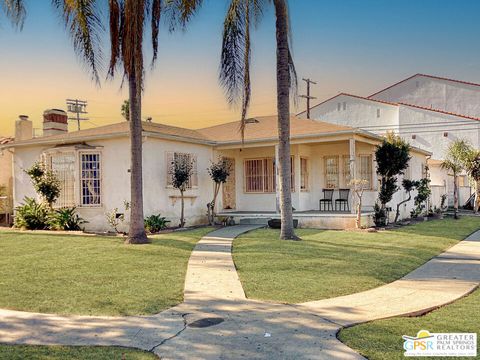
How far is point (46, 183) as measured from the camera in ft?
50.8

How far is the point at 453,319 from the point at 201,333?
3.04 metres

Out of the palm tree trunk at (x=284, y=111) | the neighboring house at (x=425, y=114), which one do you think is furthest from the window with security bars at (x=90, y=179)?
the neighboring house at (x=425, y=114)

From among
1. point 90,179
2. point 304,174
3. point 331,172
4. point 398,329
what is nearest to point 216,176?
point 304,174

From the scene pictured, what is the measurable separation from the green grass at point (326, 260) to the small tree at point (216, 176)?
3332 mm

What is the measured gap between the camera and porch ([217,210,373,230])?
15.7 m

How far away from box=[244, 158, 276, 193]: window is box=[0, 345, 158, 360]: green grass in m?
14.8

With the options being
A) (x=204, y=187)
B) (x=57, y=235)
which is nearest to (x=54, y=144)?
(x=57, y=235)

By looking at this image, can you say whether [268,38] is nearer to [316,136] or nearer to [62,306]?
[316,136]

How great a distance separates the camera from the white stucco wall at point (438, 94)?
32906mm

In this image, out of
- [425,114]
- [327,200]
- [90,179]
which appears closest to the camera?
[90,179]

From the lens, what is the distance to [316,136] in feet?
53.3

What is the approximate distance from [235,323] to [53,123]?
16.1 m

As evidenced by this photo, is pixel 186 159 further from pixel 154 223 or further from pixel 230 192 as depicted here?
pixel 230 192

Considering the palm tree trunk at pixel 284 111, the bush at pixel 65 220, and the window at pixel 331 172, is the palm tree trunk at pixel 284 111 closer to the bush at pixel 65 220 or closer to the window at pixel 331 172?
the window at pixel 331 172
